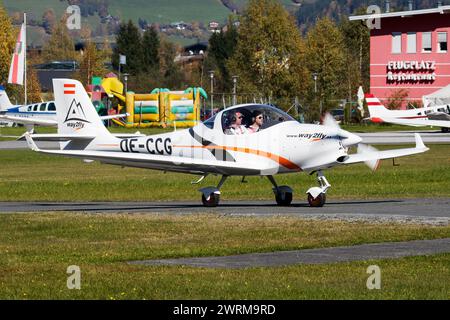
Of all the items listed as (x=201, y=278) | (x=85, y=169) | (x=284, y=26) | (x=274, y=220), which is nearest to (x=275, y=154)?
(x=274, y=220)

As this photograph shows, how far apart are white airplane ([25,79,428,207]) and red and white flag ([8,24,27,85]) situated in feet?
216

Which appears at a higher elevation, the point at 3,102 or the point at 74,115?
the point at 74,115

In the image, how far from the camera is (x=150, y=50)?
161 metres

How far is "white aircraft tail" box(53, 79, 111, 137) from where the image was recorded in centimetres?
2767

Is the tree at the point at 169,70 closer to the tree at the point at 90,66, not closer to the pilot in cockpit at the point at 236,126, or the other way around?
the tree at the point at 90,66

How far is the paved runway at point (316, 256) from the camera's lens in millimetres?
15719

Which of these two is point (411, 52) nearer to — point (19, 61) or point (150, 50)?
point (19, 61)

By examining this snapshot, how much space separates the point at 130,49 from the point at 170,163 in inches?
5404

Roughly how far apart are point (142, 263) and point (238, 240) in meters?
2.67

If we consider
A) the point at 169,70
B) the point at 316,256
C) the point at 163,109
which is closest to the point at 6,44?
the point at 163,109

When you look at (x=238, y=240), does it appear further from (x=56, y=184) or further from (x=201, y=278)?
(x=56, y=184)

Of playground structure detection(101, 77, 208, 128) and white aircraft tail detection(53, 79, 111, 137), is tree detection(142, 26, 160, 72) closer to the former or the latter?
playground structure detection(101, 77, 208, 128)

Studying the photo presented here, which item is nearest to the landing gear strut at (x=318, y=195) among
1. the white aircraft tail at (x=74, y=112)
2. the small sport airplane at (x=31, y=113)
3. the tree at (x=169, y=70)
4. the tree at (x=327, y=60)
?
the white aircraft tail at (x=74, y=112)

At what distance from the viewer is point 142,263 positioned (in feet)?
52.2
